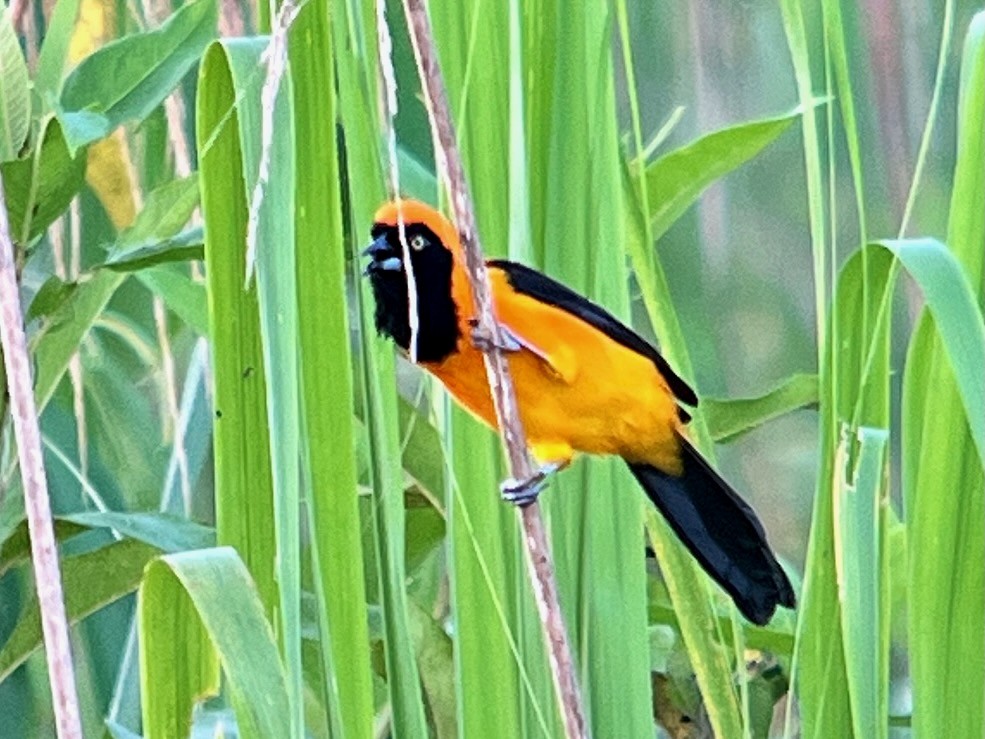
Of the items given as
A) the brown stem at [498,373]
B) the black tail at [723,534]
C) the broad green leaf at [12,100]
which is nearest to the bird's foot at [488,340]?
the brown stem at [498,373]

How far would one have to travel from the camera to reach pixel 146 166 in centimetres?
110

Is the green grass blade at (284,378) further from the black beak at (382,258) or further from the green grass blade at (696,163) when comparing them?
the green grass blade at (696,163)

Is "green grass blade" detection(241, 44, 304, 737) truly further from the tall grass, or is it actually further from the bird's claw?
the bird's claw

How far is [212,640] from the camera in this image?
1.90 feet

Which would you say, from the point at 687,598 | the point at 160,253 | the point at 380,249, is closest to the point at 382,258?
the point at 380,249

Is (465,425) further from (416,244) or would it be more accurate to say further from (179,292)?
(179,292)

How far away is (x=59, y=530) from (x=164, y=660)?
1.06 ft

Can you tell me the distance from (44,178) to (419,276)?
194mm

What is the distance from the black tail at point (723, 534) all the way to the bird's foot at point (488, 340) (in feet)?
0.42

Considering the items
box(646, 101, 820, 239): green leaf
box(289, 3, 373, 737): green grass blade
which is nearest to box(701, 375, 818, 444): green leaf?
box(646, 101, 820, 239): green leaf

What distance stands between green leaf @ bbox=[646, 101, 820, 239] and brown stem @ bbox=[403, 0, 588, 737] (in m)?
0.23

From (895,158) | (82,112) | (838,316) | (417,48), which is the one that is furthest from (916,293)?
(417,48)

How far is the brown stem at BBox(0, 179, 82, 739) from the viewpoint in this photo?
65 centimetres

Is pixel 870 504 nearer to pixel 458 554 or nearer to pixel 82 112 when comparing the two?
pixel 458 554
